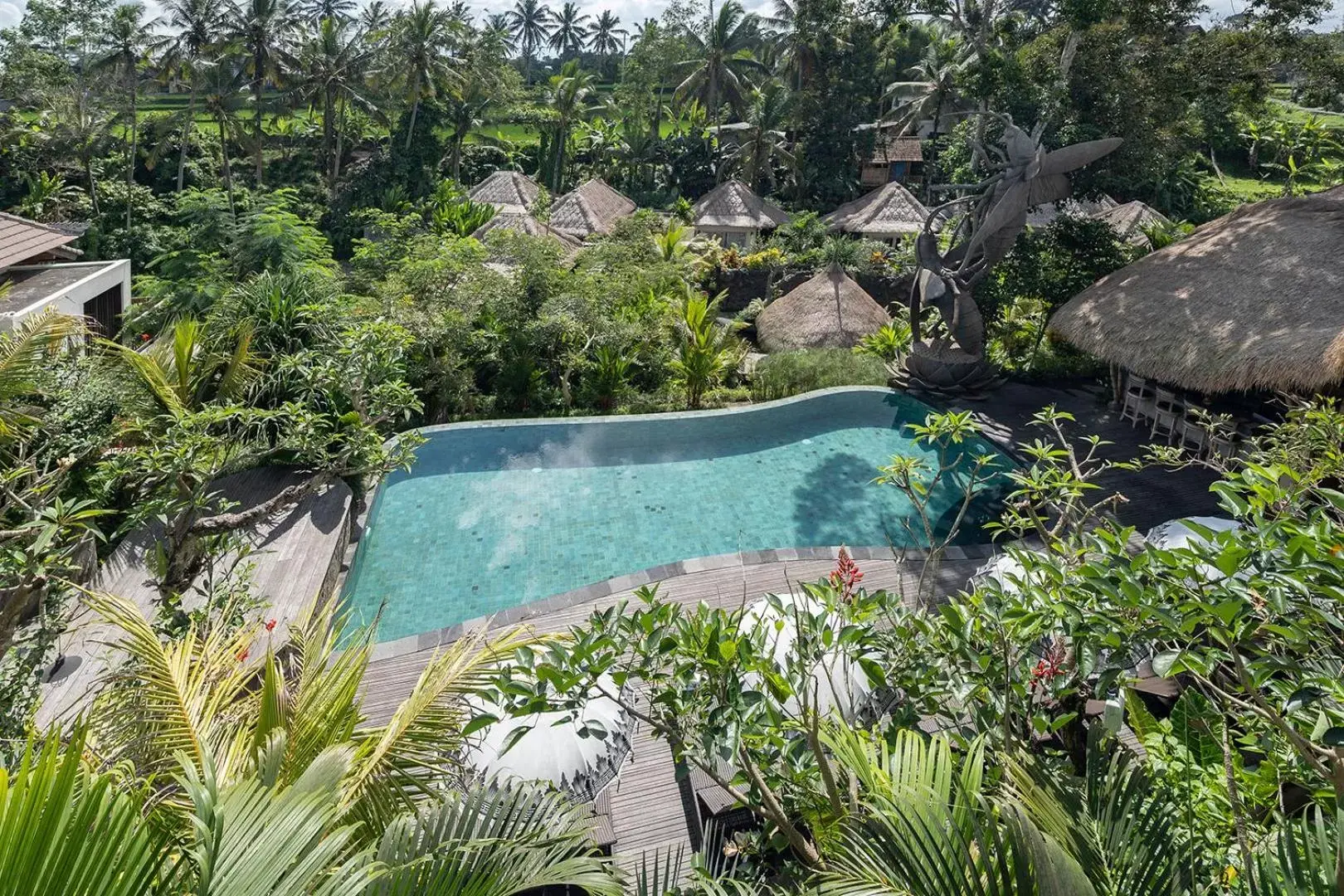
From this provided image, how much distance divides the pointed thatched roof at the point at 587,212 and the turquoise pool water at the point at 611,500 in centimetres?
1254

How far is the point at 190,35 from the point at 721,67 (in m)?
Result: 19.6

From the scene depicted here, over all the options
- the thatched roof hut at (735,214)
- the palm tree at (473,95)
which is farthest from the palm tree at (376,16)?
the thatched roof hut at (735,214)

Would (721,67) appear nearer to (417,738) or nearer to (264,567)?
(264,567)

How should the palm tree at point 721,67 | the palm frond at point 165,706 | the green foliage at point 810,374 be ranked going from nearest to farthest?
the palm frond at point 165,706
the green foliage at point 810,374
the palm tree at point 721,67

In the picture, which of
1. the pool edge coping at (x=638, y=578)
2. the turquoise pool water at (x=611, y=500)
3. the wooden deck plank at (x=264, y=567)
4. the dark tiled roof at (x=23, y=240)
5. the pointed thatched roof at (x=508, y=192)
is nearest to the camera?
the wooden deck plank at (x=264, y=567)

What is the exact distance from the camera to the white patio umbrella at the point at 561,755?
4828 mm

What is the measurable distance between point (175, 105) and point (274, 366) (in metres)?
52.9

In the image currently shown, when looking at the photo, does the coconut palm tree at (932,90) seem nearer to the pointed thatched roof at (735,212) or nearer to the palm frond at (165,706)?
the pointed thatched roof at (735,212)

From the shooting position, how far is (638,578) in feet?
25.9

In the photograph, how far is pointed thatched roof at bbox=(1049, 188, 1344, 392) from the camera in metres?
9.03

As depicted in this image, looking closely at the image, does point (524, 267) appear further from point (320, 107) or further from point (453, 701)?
point (320, 107)

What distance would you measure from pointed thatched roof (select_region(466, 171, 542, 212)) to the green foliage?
49.0 ft

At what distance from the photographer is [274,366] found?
9805 millimetres

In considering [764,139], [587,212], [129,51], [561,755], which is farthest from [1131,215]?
[129,51]
